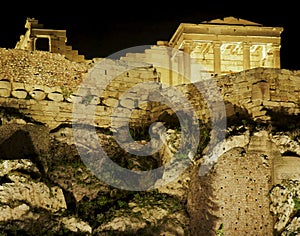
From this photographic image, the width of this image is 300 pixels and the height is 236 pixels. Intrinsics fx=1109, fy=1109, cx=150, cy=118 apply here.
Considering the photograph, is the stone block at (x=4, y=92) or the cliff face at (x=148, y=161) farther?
the stone block at (x=4, y=92)

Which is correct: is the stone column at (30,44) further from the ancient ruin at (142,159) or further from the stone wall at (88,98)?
the stone wall at (88,98)

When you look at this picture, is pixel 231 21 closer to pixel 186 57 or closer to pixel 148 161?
pixel 186 57

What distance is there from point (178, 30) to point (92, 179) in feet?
50.1

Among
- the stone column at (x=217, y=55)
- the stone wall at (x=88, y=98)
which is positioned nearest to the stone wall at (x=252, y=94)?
the stone wall at (x=88, y=98)

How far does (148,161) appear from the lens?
34.8 metres

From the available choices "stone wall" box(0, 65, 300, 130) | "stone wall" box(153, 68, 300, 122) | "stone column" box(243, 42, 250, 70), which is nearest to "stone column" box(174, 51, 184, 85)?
"stone column" box(243, 42, 250, 70)

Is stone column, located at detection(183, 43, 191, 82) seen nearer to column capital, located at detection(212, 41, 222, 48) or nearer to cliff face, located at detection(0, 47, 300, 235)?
column capital, located at detection(212, 41, 222, 48)

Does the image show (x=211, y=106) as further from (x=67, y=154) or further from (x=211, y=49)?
(x=211, y=49)

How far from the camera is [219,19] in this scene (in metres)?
48.3

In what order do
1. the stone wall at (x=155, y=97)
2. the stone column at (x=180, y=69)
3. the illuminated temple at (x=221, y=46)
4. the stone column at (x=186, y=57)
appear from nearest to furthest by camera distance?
the stone wall at (x=155, y=97)
the stone column at (x=180, y=69)
the stone column at (x=186, y=57)
the illuminated temple at (x=221, y=46)

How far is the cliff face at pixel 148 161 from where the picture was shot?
31.7 meters

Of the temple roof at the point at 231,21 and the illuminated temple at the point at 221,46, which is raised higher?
the temple roof at the point at 231,21

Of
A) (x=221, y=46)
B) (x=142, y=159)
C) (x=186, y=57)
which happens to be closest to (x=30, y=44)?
(x=186, y=57)

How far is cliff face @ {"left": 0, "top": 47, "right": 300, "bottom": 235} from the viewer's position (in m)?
31.7
